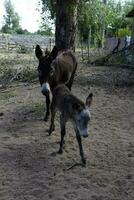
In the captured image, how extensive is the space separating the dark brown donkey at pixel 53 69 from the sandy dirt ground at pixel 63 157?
0.91 metres

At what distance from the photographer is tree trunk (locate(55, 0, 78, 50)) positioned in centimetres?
1602

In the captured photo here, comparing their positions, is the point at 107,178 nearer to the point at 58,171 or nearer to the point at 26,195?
the point at 58,171

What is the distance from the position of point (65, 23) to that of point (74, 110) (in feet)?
31.8

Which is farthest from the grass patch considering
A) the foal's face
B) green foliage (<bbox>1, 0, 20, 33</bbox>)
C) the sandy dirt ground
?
green foliage (<bbox>1, 0, 20, 33</bbox>)

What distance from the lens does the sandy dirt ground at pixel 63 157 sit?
5.88m

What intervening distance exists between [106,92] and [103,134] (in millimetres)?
5164

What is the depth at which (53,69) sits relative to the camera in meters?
9.28

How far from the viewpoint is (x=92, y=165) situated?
6.89 m

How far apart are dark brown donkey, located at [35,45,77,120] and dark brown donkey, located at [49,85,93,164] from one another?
2.75 ft

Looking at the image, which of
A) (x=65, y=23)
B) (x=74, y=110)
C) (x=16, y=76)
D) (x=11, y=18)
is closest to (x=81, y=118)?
(x=74, y=110)

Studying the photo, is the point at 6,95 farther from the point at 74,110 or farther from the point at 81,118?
the point at 81,118

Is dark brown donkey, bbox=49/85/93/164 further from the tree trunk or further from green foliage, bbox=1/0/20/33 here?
green foliage, bbox=1/0/20/33

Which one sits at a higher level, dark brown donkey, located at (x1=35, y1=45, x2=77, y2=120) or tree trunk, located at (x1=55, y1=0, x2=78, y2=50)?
tree trunk, located at (x1=55, y1=0, x2=78, y2=50)

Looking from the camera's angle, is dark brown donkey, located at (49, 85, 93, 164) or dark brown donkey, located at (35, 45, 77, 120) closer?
dark brown donkey, located at (49, 85, 93, 164)
